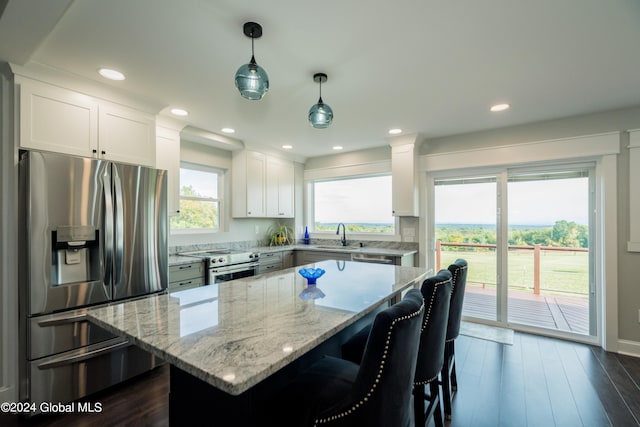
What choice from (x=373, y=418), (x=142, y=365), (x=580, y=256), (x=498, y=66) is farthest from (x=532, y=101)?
(x=142, y=365)

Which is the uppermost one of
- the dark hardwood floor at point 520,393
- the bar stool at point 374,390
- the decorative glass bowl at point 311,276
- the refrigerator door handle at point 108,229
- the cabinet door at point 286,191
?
the cabinet door at point 286,191

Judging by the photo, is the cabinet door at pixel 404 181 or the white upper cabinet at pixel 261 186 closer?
the cabinet door at pixel 404 181

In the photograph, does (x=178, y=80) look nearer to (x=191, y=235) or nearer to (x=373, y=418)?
(x=191, y=235)

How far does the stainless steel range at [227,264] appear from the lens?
331 cm

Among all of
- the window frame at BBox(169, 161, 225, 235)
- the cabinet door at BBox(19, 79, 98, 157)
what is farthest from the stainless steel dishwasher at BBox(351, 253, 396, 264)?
Result: the cabinet door at BBox(19, 79, 98, 157)

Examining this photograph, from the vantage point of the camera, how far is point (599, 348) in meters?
3.09

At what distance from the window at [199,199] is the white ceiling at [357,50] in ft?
3.99

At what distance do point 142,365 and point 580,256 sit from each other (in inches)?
180

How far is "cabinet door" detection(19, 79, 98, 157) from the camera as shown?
2.04m

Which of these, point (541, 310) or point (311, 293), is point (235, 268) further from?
point (541, 310)

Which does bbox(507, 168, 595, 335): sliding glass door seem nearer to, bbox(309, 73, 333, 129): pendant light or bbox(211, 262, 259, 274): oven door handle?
bbox(309, 73, 333, 129): pendant light

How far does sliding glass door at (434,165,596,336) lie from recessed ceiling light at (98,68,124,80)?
372 cm

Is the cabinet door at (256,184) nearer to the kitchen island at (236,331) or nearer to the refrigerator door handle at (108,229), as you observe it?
the refrigerator door handle at (108,229)

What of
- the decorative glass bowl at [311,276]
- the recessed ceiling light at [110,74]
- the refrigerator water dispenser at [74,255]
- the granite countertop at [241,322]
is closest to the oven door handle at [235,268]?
the refrigerator water dispenser at [74,255]
